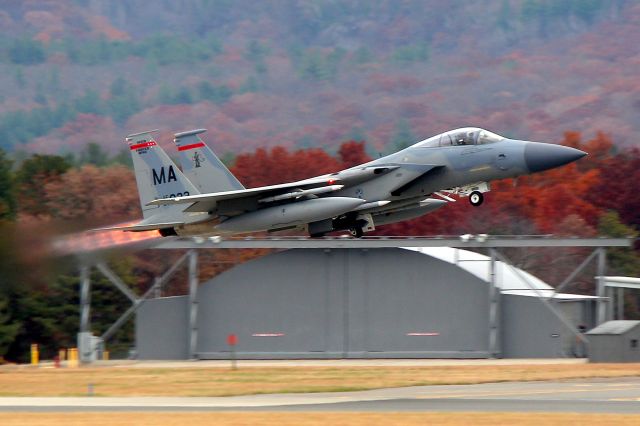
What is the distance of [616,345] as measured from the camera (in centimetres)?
3509

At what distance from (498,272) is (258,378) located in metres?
14.0

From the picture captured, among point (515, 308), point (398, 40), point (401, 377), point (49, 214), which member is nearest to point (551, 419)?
point (401, 377)

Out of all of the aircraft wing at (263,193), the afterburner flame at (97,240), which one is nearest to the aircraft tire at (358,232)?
the aircraft wing at (263,193)

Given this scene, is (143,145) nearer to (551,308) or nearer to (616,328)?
(616,328)

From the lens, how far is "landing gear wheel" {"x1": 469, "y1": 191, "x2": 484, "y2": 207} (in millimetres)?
27188

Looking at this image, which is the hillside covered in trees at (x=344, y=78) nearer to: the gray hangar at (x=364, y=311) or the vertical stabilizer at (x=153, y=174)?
the gray hangar at (x=364, y=311)

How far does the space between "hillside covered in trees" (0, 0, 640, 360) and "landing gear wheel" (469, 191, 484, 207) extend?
10.4m

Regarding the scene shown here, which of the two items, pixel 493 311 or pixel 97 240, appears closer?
pixel 97 240

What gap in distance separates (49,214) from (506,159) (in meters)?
40.6

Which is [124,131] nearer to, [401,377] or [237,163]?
[237,163]

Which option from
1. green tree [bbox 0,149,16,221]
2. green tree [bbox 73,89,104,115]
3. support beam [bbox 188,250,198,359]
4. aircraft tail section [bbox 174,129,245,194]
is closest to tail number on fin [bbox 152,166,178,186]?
aircraft tail section [bbox 174,129,245,194]

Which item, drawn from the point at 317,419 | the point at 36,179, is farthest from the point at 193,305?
the point at 36,179

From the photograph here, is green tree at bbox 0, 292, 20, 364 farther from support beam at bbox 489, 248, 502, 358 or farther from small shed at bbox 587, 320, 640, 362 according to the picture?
small shed at bbox 587, 320, 640, 362

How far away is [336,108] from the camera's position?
142 m
